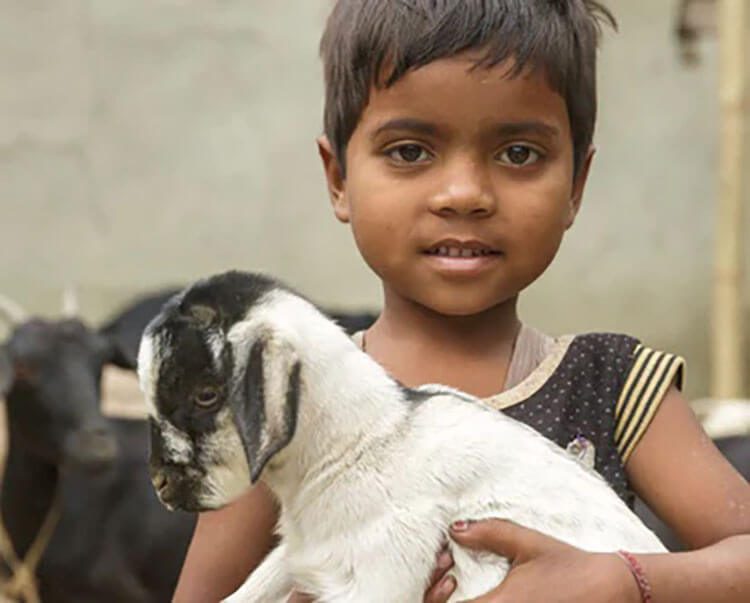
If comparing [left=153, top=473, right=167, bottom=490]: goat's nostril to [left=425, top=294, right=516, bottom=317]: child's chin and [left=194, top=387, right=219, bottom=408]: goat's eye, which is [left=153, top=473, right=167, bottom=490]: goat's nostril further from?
[left=425, top=294, right=516, bottom=317]: child's chin

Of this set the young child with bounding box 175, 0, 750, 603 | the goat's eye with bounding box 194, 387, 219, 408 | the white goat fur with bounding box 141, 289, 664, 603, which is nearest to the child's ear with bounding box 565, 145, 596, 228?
the young child with bounding box 175, 0, 750, 603

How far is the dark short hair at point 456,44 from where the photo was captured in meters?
1.94

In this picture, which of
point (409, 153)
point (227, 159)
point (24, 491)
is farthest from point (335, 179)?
point (227, 159)

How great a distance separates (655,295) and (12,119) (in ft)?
10.4

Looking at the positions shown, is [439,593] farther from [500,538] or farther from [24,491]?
[24,491]

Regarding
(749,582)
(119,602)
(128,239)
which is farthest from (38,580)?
(749,582)

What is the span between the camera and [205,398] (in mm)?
1709

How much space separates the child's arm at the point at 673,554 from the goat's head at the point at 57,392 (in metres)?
3.57

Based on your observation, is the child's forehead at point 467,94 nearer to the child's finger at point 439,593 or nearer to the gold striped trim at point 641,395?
the gold striped trim at point 641,395

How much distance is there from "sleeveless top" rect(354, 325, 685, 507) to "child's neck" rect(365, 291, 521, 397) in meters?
0.03

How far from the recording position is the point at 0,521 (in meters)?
5.56

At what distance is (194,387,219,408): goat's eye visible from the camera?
5.59 feet

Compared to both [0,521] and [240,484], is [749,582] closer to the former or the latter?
[240,484]

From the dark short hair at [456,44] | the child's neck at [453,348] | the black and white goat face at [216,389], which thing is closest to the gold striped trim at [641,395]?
the child's neck at [453,348]
